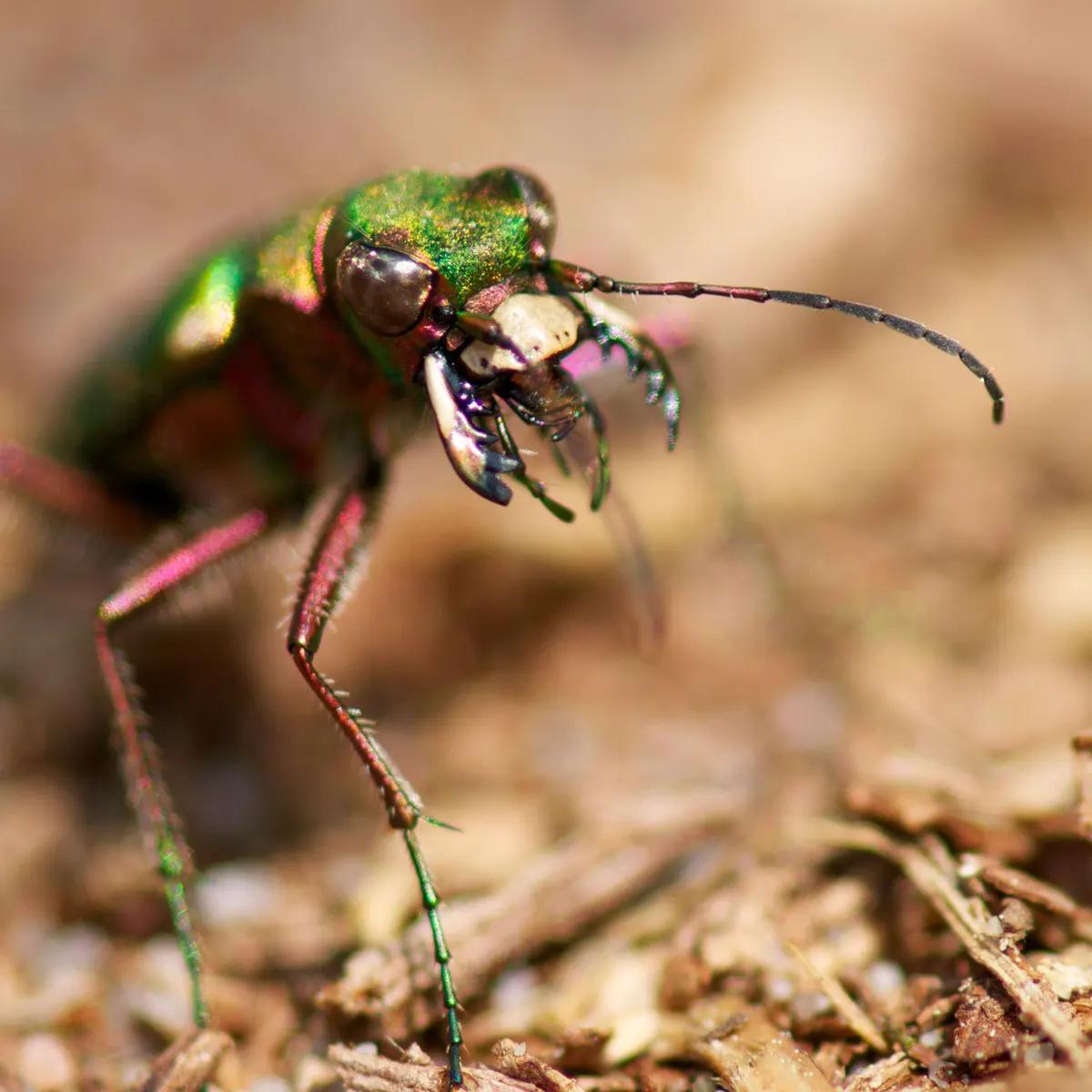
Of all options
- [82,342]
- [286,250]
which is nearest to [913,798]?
[286,250]

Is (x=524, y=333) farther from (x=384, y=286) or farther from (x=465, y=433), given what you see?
(x=384, y=286)

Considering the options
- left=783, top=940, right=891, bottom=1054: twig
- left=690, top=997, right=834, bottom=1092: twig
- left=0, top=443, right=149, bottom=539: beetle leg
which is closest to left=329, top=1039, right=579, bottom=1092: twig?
left=690, top=997, right=834, bottom=1092: twig

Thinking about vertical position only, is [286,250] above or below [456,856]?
above

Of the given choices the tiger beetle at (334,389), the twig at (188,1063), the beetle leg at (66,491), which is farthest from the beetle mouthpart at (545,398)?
the beetle leg at (66,491)

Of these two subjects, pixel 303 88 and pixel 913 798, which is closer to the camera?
pixel 913 798

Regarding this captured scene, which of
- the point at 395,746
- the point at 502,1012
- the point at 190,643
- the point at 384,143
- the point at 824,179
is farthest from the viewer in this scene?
the point at 384,143

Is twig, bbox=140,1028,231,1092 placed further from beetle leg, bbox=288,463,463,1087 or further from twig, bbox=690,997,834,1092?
twig, bbox=690,997,834,1092

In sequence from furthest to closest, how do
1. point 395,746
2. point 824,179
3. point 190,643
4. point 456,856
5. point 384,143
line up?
point 384,143 → point 824,179 → point 190,643 → point 395,746 → point 456,856

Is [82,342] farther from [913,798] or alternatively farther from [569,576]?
[913,798]
